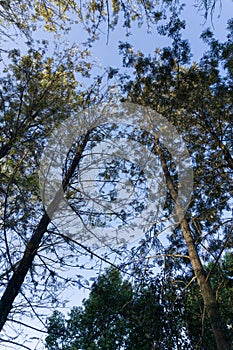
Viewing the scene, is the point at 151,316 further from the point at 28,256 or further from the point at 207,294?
the point at 28,256

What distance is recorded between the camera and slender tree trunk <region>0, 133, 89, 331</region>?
330 cm

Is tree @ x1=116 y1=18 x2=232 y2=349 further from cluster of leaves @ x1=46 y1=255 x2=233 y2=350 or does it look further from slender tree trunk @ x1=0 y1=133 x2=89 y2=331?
slender tree trunk @ x1=0 y1=133 x2=89 y2=331

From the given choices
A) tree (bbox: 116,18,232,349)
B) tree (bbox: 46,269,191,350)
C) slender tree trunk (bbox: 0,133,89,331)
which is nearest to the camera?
slender tree trunk (bbox: 0,133,89,331)

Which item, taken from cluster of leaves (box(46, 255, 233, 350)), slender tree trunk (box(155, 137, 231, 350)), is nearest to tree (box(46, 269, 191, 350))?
cluster of leaves (box(46, 255, 233, 350))

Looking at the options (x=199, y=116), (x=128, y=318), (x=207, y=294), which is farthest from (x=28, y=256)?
(x=199, y=116)

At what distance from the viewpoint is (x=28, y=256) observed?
370 centimetres

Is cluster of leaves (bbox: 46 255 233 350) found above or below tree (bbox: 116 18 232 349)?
below

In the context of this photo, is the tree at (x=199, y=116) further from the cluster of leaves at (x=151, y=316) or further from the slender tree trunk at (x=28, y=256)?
the slender tree trunk at (x=28, y=256)

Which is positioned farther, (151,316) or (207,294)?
(151,316)

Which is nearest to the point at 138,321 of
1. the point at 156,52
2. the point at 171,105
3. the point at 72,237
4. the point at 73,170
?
the point at 72,237

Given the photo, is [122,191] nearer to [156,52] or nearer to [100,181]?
[100,181]

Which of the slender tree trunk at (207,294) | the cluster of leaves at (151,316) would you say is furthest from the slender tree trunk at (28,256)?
the slender tree trunk at (207,294)

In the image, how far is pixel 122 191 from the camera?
440cm


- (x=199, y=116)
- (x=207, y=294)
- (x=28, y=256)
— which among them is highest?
(x=199, y=116)
